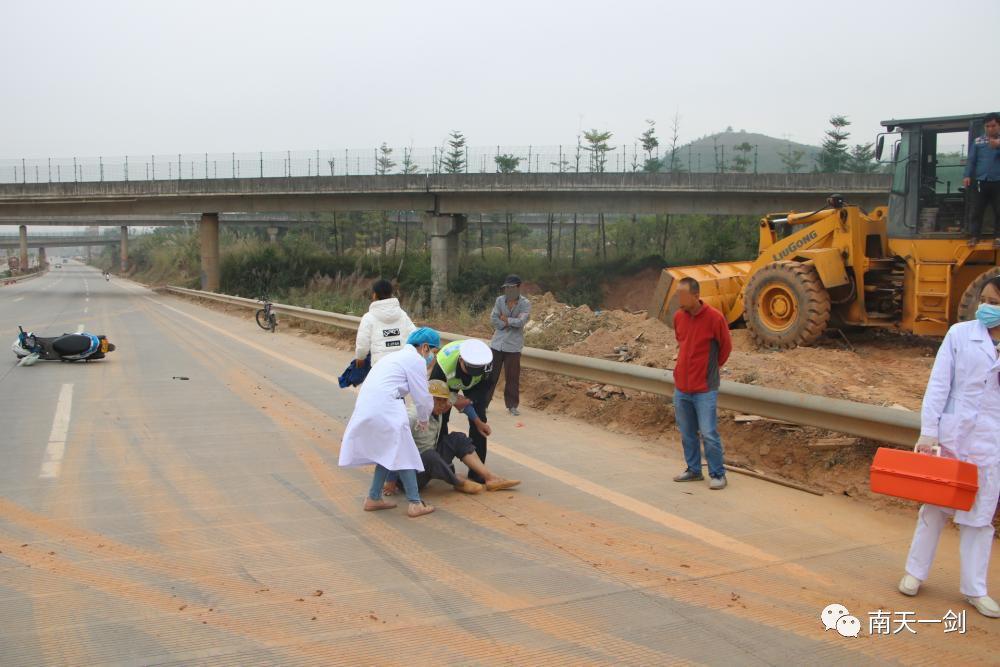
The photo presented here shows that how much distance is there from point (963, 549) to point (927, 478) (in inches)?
20.8

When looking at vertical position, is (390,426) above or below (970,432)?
below

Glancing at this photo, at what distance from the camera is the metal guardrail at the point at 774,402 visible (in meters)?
6.49

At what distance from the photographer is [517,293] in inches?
411

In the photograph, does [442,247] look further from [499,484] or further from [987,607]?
[987,607]

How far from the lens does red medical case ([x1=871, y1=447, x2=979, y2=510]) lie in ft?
14.4

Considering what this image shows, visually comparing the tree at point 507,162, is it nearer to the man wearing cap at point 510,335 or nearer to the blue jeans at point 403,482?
the man wearing cap at point 510,335

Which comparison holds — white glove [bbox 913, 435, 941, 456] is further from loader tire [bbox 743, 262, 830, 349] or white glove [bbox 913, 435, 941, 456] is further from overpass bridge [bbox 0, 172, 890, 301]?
overpass bridge [bbox 0, 172, 890, 301]

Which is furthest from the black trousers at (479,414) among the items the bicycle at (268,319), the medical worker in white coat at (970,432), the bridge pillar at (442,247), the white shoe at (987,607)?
the bridge pillar at (442,247)

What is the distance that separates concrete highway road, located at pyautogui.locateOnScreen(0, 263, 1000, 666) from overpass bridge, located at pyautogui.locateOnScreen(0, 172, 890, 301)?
2755 cm

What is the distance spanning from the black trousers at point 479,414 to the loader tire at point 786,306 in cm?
725

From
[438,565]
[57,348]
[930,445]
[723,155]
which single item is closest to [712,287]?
[930,445]

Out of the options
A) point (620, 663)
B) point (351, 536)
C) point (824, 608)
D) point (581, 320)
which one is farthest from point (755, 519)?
point (581, 320)

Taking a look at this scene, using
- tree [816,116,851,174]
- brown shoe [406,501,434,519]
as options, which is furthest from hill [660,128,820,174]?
brown shoe [406,501,434,519]

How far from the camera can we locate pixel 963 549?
15.1ft
